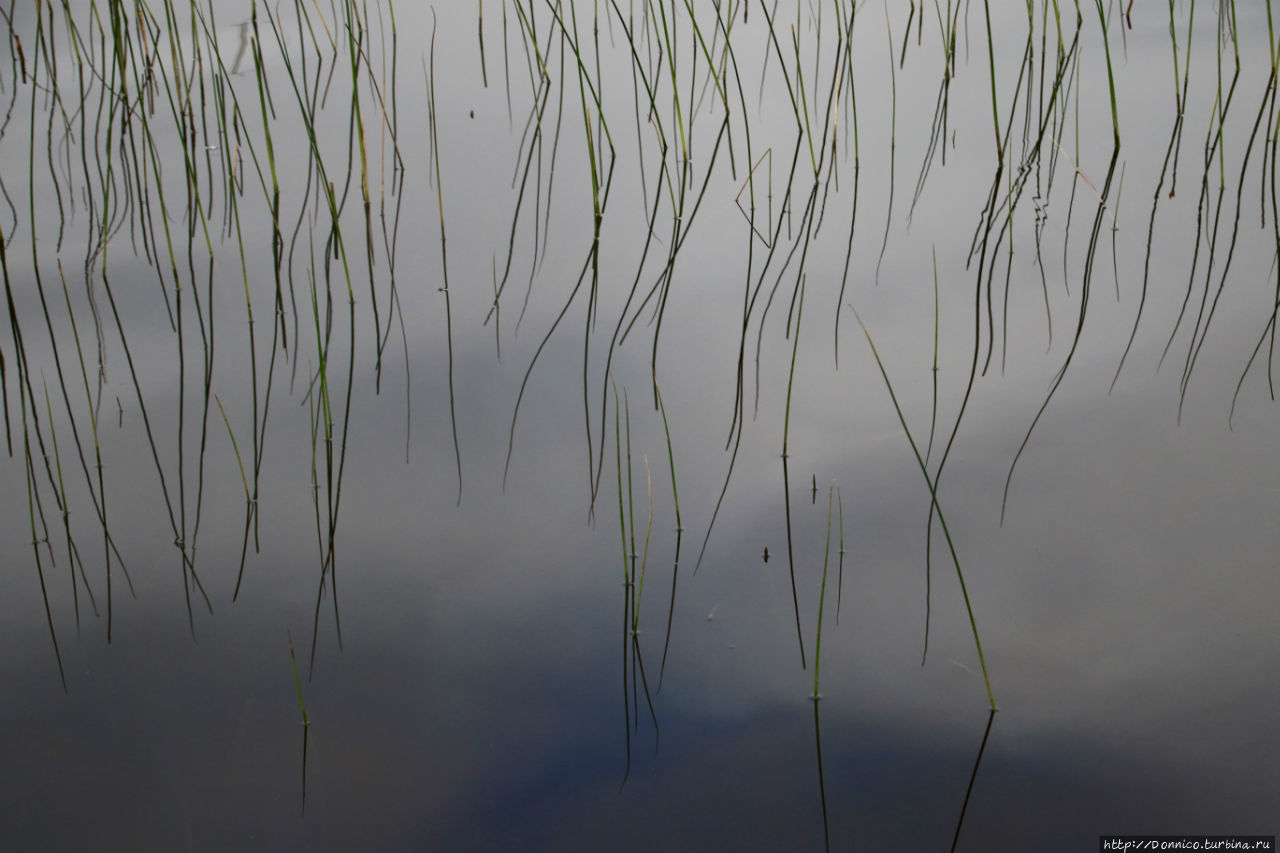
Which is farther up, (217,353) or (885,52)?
(885,52)

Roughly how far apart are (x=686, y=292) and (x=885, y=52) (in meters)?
0.38

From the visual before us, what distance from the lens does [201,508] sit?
899mm

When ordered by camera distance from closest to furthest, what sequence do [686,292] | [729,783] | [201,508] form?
[729,783]
[201,508]
[686,292]

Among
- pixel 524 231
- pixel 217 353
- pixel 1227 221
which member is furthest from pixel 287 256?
pixel 1227 221

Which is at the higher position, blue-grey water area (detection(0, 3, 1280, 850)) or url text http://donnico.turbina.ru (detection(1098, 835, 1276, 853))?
blue-grey water area (detection(0, 3, 1280, 850))

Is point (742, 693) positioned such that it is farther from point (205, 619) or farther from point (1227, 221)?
point (1227, 221)

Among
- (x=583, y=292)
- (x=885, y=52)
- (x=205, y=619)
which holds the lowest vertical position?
(x=205, y=619)

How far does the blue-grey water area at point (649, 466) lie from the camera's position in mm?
803

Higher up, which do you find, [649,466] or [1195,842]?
[649,466]

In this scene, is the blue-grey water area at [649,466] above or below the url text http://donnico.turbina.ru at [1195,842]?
above

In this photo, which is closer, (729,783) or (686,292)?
(729,783)

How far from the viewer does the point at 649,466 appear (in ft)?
3.08

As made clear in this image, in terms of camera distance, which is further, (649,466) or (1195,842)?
(649,466)

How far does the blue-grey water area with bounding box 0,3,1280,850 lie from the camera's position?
0.80m
